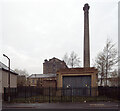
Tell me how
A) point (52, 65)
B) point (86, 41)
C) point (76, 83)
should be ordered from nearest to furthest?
point (76, 83), point (86, 41), point (52, 65)

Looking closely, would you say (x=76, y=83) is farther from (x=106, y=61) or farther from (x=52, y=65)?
(x=52, y=65)

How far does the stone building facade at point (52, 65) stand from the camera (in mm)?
69287

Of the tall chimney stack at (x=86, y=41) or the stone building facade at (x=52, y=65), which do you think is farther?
the stone building facade at (x=52, y=65)

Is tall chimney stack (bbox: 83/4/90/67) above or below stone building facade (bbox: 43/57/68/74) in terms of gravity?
above

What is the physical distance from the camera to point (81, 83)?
27812mm

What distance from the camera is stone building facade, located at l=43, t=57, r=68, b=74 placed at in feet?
227

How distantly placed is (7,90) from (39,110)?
30.8 ft

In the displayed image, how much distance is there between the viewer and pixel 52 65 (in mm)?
70375

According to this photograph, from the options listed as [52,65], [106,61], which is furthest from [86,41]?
[52,65]

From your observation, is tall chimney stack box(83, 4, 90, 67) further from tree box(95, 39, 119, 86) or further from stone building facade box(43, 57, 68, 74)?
stone building facade box(43, 57, 68, 74)

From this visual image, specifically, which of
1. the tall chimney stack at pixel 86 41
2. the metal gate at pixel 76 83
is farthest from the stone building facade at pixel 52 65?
the metal gate at pixel 76 83

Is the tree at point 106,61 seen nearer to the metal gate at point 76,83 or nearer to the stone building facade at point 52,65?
the metal gate at point 76,83

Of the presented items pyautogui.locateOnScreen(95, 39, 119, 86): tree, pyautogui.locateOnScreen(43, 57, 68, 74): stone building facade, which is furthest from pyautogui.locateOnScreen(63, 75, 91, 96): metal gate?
pyautogui.locateOnScreen(43, 57, 68, 74): stone building facade

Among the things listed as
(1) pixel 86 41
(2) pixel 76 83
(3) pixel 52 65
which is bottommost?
(2) pixel 76 83
